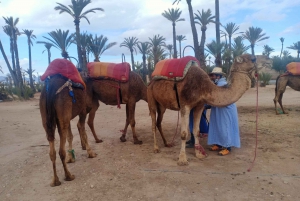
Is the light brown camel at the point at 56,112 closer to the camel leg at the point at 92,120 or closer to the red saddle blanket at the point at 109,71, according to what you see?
the red saddle blanket at the point at 109,71

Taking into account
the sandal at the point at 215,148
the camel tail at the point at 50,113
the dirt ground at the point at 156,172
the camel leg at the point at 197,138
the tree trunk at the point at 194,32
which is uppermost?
the tree trunk at the point at 194,32

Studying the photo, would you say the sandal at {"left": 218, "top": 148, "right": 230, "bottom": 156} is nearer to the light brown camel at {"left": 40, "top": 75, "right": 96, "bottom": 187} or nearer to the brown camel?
the brown camel

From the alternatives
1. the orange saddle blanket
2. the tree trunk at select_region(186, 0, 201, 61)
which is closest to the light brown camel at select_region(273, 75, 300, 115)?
the orange saddle blanket

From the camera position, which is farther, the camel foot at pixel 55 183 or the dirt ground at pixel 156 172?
the camel foot at pixel 55 183

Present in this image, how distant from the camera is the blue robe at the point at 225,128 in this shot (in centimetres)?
541

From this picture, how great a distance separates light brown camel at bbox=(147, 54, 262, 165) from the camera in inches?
188

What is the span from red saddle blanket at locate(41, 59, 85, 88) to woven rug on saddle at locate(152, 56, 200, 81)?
5.67ft

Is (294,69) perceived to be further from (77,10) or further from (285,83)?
(77,10)

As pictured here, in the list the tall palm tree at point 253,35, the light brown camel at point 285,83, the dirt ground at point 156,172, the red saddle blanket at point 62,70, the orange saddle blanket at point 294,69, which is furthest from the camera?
the tall palm tree at point 253,35

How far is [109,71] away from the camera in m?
6.78

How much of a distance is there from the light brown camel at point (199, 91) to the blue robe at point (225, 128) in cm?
46

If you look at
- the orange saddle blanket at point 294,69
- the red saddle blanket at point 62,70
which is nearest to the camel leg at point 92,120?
the red saddle blanket at point 62,70

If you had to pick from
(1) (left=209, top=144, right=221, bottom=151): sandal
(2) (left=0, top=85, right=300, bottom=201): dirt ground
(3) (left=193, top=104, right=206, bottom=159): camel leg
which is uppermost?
(3) (left=193, top=104, right=206, bottom=159): camel leg

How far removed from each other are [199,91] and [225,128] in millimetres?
1035
